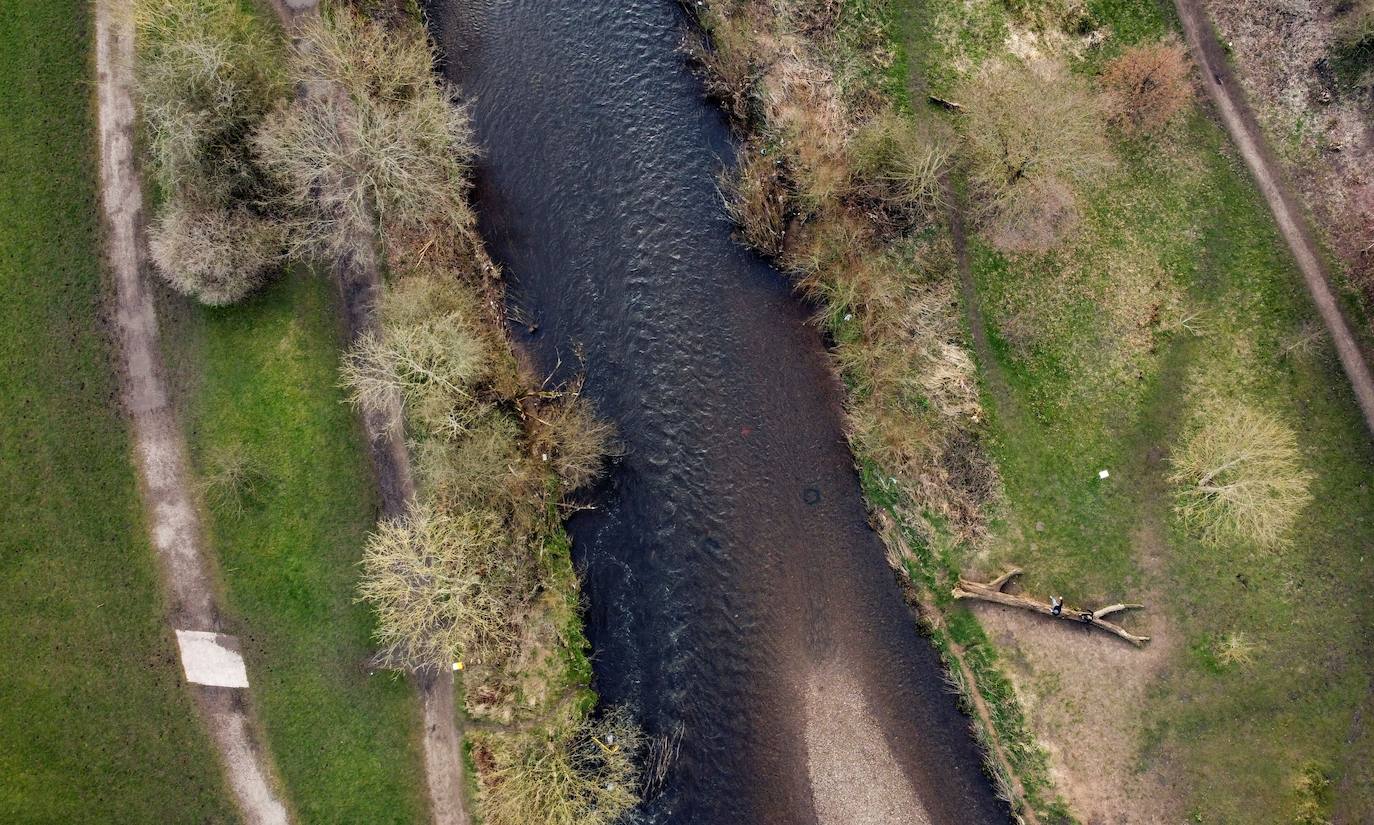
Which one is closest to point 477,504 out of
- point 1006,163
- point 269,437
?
point 269,437

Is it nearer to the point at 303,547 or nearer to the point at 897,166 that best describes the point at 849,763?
the point at 303,547

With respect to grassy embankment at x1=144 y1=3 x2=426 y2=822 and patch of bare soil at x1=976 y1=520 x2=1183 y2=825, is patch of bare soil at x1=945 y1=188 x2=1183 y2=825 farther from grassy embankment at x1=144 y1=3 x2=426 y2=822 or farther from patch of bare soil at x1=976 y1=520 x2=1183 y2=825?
grassy embankment at x1=144 y1=3 x2=426 y2=822

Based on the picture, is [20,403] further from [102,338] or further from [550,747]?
[550,747]

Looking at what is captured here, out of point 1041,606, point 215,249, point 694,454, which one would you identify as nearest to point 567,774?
point 694,454

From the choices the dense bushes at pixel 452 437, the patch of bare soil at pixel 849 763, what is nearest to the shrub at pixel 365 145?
the dense bushes at pixel 452 437

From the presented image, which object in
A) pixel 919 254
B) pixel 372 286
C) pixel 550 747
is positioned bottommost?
pixel 550 747

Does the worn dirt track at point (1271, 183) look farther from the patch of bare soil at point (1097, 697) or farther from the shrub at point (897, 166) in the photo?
the shrub at point (897, 166)
